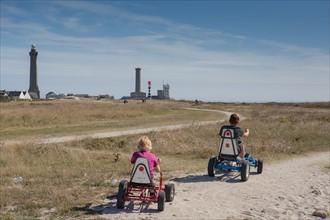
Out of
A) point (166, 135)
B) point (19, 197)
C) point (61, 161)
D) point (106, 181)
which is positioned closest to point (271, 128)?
point (166, 135)

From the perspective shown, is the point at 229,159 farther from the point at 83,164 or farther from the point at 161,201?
the point at 83,164

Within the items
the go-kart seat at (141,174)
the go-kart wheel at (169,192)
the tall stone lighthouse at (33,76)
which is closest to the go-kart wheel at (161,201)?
the go-kart seat at (141,174)

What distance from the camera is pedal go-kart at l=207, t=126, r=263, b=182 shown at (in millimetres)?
11539

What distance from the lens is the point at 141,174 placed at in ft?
27.6

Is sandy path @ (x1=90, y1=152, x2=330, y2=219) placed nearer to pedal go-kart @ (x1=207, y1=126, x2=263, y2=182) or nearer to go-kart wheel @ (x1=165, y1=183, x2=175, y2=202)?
go-kart wheel @ (x1=165, y1=183, x2=175, y2=202)

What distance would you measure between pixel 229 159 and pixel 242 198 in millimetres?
2129

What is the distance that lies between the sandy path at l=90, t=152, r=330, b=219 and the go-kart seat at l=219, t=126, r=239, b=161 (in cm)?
71

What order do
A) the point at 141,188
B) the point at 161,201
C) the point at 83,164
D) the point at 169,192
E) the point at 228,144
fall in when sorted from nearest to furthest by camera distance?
the point at 161,201, the point at 141,188, the point at 169,192, the point at 228,144, the point at 83,164

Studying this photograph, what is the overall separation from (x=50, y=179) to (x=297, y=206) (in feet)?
22.0

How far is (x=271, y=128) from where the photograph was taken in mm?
30891

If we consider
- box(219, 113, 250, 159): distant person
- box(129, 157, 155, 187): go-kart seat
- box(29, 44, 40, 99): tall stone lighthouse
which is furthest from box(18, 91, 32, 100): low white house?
box(129, 157, 155, 187): go-kart seat

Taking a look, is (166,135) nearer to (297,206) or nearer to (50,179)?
(50,179)

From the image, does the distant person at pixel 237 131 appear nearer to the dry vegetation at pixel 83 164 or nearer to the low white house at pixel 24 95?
the dry vegetation at pixel 83 164

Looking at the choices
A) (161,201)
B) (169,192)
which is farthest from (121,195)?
(169,192)
